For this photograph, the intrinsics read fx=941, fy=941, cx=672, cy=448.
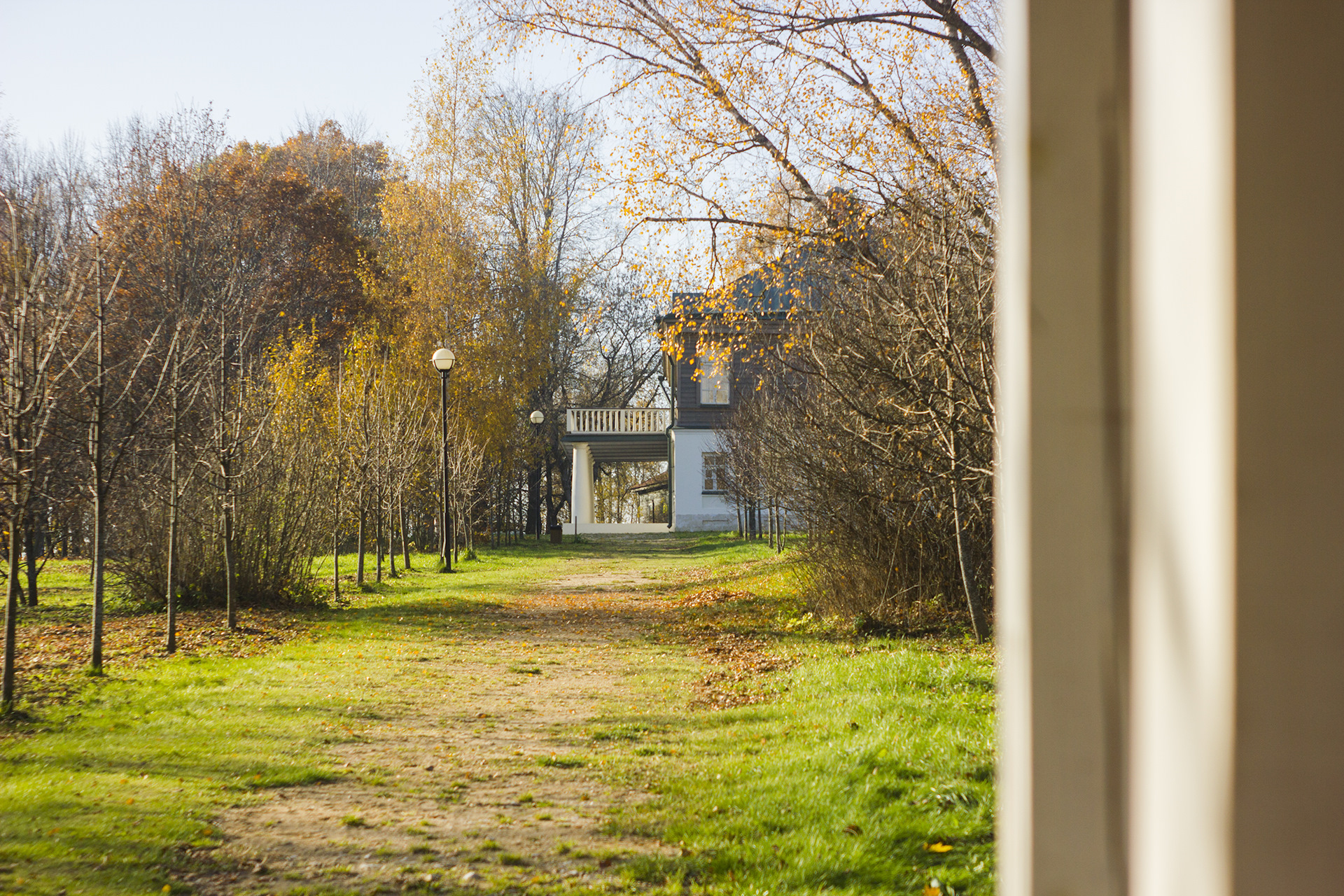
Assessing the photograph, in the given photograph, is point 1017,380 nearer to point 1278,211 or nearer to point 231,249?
point 1278,211

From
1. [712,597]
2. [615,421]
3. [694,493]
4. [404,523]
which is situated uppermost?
[615,421]

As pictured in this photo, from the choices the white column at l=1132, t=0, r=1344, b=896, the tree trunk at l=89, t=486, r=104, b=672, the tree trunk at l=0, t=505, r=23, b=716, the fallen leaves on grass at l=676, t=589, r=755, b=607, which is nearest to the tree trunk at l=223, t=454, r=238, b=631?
the tree trunk at l=89, t=486, r=104, b=672

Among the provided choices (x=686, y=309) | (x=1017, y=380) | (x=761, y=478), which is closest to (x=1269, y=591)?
(x=1017, y=380)

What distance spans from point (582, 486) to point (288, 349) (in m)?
12.3

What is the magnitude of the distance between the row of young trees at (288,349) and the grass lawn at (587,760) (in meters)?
1.38

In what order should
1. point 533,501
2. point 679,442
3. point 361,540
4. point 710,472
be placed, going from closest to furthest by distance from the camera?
point 361,540 < point 679,442 < point 710,472 < point 533,501

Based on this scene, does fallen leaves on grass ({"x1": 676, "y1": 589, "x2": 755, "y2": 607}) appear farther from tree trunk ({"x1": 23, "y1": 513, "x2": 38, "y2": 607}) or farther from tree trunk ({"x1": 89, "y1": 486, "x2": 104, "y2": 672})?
tree trunk ({"x1": 23, "y1": 513, "x2": 38, "y2": 607})

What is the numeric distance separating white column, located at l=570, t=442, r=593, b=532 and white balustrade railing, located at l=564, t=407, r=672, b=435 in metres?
0.69

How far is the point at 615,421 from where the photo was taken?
36062mm

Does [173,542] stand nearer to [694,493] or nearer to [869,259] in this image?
[869,259]

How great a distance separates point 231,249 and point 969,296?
67.4ft

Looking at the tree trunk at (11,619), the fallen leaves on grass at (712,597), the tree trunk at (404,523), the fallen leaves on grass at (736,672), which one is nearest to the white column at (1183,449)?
the fallen leaves on grass at (736,672)

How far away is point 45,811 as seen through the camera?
178 inches

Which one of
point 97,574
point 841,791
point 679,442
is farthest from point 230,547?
point 679,442
